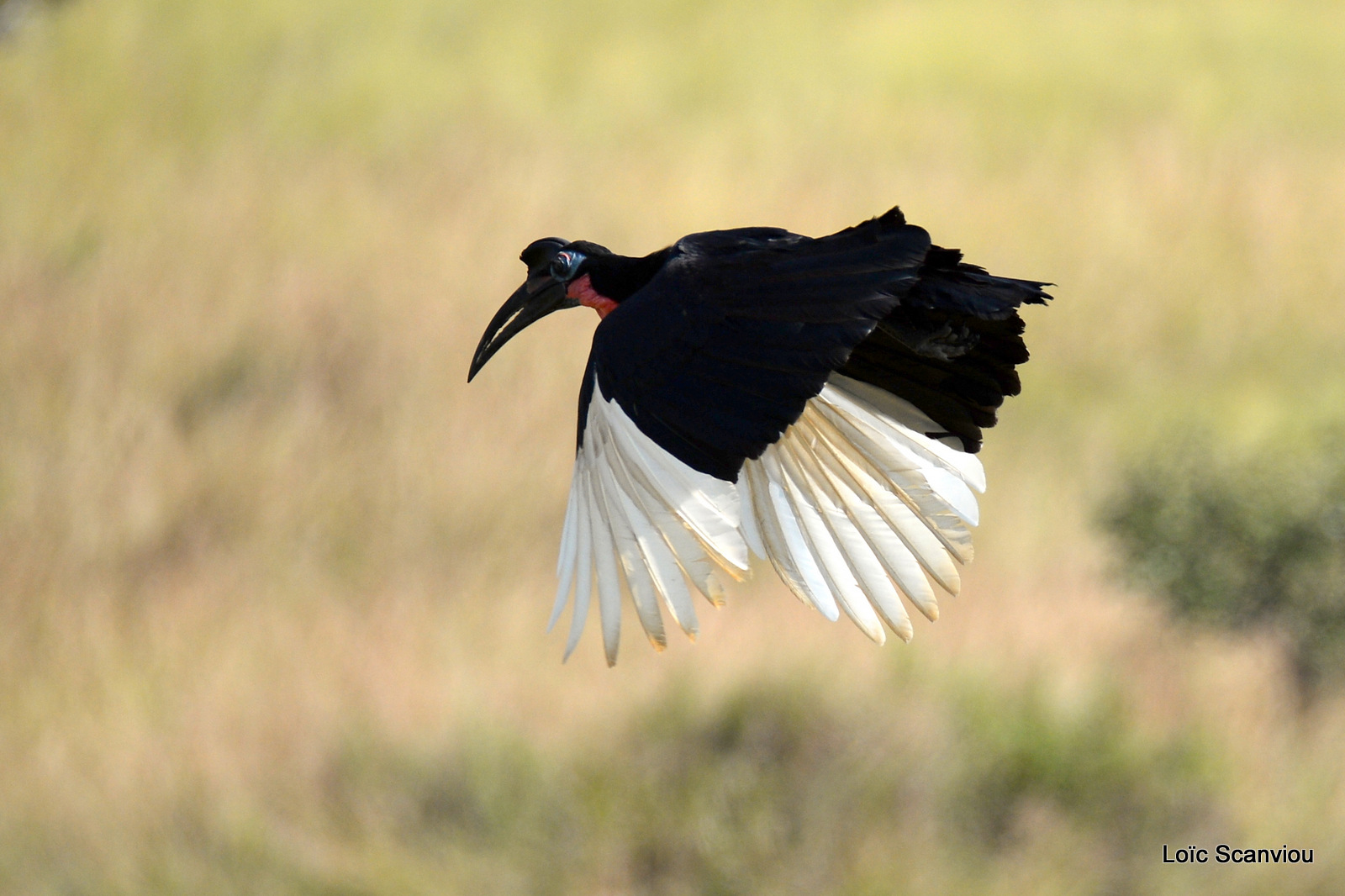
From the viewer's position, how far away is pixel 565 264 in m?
4.31

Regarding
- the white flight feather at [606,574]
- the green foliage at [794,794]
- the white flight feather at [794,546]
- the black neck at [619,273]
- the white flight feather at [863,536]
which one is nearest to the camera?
the white flight feather at [606,574]

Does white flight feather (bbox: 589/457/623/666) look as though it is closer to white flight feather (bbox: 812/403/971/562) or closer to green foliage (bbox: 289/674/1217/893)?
white flight feather (bbox: 812/403/971/562)

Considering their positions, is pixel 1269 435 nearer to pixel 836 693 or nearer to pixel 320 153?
pixel 836 693

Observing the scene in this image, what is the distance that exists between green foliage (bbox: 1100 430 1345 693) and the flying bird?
4469 mm

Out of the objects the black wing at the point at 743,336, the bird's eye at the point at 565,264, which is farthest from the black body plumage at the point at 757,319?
the bird's eye at the point at 565,264

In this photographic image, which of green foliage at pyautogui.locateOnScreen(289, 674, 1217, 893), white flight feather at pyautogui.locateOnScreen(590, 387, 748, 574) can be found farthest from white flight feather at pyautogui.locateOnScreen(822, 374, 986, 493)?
green foliage at pyautogui.locateOnScreen(289, 674, 1217, 893)

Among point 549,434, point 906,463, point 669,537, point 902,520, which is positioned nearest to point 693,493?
point 669,537

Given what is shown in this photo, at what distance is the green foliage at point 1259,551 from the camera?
27.7 ft

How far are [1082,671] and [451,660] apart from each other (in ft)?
10.4

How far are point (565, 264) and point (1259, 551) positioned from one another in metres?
5.41

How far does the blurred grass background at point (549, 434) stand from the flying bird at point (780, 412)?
312 cm

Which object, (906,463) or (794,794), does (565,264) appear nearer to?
(906,463)

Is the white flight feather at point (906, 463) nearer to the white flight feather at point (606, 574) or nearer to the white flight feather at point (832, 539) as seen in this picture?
the white flight feather at point (832, 539)

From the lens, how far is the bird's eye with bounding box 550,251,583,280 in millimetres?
4301
